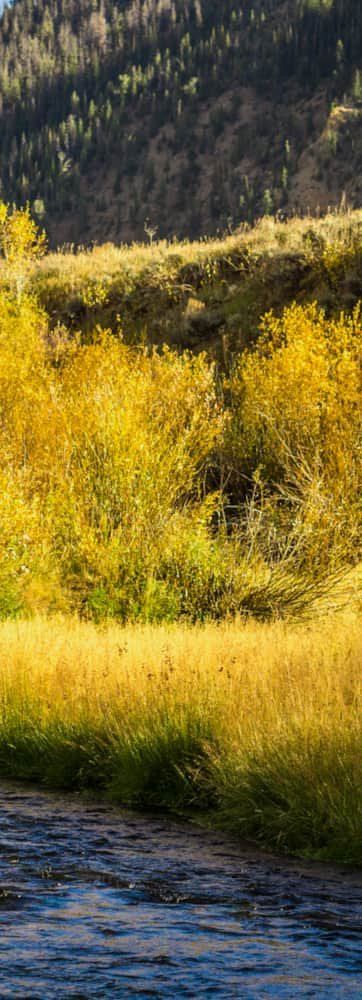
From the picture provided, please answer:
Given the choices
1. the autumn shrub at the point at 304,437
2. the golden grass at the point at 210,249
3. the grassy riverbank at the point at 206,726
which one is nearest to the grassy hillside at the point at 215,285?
the golden grass at the point at 210,249

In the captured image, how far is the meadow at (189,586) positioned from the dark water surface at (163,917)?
0.66 m

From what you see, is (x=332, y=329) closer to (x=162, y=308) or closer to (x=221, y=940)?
(x=162, y=308)

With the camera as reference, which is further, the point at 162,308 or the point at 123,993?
the point at 162,308

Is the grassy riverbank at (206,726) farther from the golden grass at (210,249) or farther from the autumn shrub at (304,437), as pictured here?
the golden grass at (210,249)

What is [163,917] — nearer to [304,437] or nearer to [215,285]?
[304,437]

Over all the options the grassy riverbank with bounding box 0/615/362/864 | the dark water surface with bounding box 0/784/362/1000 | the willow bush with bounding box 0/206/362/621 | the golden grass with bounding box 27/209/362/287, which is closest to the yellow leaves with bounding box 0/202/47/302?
the golden grass with bounding box 27/209/362/287

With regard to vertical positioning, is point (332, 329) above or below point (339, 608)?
above

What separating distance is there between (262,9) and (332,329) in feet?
512

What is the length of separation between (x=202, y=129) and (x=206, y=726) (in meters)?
148

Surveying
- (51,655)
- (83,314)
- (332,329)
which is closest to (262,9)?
(83,314)

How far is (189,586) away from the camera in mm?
18688

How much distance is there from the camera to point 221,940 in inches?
277

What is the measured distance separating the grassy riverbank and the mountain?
108 meters

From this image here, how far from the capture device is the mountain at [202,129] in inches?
5172
